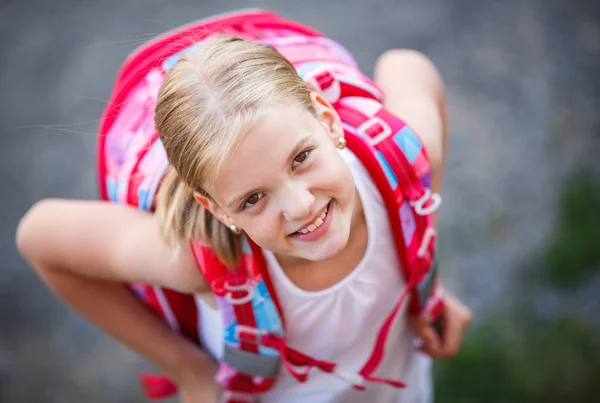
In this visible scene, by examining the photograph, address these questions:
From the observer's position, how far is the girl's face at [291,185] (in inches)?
33.1

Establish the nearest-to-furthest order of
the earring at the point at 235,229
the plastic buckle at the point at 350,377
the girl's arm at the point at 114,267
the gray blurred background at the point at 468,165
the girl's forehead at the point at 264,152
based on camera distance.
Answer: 1. the girl's forehead at the point at 264,152
2. the earring at the point at 235,229
3. the girl's arm at the point at 114,267
4. the plastic buckle at the point at 350,377
5. the gray blurred background at the point at 468,165

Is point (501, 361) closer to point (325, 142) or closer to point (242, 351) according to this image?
point (242, 351)

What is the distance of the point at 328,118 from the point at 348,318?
363 millimetres

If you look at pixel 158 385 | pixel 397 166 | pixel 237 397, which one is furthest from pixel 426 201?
pixel 158 385

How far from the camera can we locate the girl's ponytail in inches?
39.1

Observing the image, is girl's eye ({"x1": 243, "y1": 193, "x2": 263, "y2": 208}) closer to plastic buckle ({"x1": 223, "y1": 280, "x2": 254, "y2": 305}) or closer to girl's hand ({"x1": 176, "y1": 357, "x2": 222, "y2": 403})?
plastic buckle ({"x1": 223, "y1": 280, "x2": 254, "y2": 305})

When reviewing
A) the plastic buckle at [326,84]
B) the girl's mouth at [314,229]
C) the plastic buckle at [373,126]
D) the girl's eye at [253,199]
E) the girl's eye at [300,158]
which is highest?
the plastic buckle at [326,84]

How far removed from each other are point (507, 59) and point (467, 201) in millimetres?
555

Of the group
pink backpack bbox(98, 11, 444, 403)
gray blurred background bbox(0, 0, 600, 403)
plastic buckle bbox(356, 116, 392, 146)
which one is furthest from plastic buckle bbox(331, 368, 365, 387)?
gray blurred background bbox(0, 0, 600, 403)

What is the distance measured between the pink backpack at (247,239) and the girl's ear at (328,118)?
0.26 ft

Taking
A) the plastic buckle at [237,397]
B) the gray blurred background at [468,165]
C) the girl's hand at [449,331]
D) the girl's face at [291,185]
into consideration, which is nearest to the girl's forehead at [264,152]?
the girl's face at [291,185]

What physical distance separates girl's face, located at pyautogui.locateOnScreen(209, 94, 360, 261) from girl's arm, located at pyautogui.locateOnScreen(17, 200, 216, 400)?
0.59 feet

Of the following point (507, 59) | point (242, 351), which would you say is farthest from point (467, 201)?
point (242, 351)

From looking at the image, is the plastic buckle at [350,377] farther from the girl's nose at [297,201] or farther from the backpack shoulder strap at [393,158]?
the girl's nose at [297,201]
